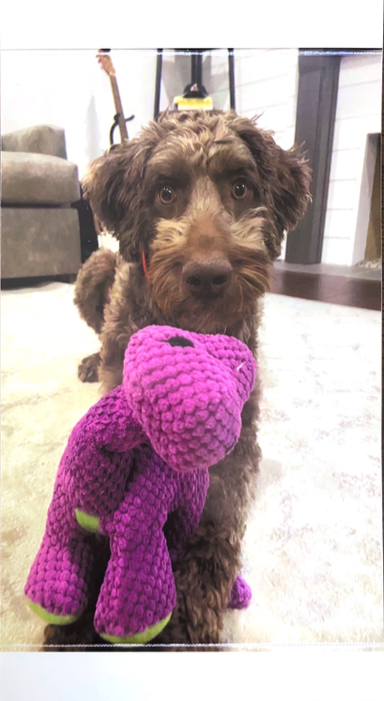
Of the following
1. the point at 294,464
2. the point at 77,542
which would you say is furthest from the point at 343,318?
the point at 77,542

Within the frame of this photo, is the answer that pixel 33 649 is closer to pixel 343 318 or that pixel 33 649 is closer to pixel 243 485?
pixel 243 485

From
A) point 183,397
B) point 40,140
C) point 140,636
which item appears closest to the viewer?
point 183,397

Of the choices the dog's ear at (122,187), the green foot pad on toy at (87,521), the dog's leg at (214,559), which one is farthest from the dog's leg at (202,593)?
the dog's ear at (122,187)

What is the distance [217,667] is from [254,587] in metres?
0.09

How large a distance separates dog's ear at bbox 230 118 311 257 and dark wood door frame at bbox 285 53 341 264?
0.01 m

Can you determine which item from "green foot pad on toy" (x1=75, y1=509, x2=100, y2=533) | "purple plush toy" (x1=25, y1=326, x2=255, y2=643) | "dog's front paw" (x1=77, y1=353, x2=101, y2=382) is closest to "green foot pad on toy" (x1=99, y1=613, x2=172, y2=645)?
"purple plush toy" (x1=25, y1=326, x2=255, y2=643)

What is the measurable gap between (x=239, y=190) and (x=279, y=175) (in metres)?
0.06

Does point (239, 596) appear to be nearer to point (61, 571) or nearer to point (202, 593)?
point (202, 593)

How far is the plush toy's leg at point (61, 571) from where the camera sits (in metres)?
0.45

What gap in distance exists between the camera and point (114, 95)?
21.6 inches

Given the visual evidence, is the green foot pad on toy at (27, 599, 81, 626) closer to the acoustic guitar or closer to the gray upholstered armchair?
the gray upholstered armchair

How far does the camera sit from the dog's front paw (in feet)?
1.74

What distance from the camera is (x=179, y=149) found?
49cm

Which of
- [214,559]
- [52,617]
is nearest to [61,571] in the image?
[52,617]
